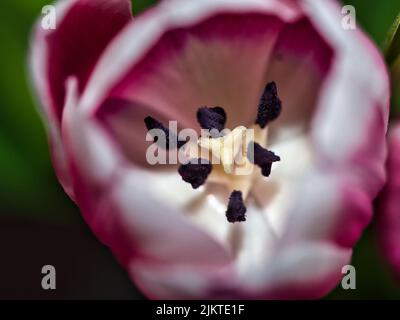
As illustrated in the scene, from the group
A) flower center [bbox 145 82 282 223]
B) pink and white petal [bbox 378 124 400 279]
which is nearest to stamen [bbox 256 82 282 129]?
flower center [bbox 145 82 282 223]

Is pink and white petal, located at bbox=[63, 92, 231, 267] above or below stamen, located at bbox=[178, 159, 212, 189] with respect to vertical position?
below

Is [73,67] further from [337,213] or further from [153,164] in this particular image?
[337,213]

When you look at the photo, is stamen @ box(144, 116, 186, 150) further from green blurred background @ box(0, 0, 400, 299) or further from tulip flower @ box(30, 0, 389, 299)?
green blurred background @ box(0, 0, 400, 299)

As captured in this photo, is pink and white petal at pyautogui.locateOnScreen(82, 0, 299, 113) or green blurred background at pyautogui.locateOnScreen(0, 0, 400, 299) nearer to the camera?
pink and white petal at pyautogui.locateOnScreen(82, 0, 299, 113)

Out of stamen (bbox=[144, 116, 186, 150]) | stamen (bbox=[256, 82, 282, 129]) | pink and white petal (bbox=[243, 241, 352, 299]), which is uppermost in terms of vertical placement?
stamen (bbox=[256, 82, 282, 129])

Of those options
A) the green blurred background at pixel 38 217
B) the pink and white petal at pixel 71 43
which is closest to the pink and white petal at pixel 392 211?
the green blurred background at pixel 38 217

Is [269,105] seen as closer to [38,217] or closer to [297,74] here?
[297,74]
